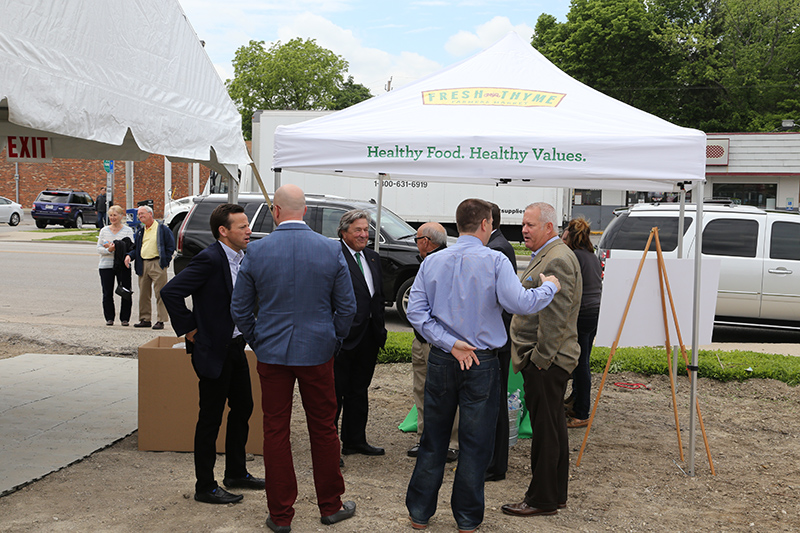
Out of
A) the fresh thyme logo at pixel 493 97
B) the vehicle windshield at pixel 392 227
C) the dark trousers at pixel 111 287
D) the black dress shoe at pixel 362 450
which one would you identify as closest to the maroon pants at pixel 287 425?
the black dress shoe at pixel 362 450

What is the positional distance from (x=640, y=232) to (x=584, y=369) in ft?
17.0

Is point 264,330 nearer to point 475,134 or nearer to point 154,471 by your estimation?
point 154,471

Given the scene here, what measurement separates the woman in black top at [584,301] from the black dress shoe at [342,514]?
8.53 ft

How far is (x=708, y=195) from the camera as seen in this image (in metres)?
32.3

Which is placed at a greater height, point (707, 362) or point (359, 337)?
point (359, 337)

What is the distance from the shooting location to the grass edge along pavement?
7.80 meters

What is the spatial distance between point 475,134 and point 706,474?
300cm

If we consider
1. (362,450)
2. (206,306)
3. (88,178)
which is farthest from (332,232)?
(88,178)

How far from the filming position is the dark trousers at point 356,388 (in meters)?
5.39

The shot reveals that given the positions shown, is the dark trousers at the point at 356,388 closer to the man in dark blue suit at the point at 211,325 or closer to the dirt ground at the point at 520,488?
the dirt ground at the point at 520,488

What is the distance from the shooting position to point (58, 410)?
20.4ft

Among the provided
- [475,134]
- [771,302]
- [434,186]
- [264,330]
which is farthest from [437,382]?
[434,186]

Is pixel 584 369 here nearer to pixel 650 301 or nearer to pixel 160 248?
pixel 650 301

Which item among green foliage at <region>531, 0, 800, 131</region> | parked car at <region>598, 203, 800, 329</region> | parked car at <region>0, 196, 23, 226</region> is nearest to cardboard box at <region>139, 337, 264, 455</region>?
parked car at <region>598, 203, 800, 329</region>
